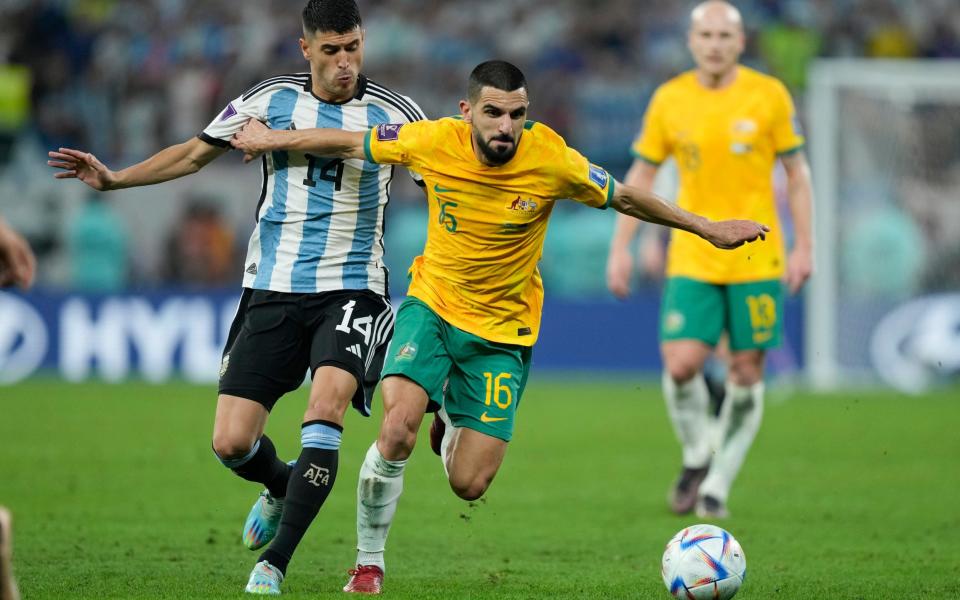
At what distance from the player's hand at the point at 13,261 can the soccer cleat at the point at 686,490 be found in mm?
5561

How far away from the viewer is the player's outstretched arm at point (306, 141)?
619cm

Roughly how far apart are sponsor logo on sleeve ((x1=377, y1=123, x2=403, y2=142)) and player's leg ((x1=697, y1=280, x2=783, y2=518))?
3.30 meters

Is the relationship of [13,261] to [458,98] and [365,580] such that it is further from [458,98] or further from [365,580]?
[458,98]

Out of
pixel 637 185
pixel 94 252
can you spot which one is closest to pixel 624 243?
pixel 637 185

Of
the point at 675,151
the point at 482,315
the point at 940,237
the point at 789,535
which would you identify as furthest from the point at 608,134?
the point at 482,315

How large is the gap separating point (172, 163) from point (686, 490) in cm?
390

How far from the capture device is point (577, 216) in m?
18.5

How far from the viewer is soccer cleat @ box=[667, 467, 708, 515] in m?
8.88

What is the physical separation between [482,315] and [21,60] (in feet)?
48.2

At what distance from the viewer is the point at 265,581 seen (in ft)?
19.2

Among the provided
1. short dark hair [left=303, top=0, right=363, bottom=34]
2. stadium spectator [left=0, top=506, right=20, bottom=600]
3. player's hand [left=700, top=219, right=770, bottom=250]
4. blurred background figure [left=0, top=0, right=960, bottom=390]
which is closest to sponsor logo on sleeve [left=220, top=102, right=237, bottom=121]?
short dark hair [left=303, top=0, right=363, bottom=34]

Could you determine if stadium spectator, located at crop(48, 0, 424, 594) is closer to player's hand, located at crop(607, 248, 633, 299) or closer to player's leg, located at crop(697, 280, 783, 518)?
player's hand, located at crop(607, 248, 633, 299)

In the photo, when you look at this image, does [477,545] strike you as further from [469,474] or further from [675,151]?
[675,151]

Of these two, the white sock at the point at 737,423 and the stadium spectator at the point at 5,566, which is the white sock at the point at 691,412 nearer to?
the white sock at the point at 737,423
